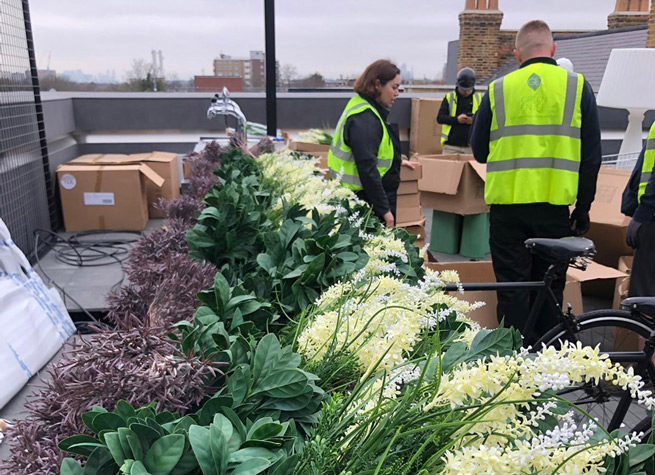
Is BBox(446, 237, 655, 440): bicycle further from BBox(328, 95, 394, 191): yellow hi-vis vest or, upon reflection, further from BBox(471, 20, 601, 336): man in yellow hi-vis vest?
BBox(328, 95, 394, 191): yellow hi-vis vest

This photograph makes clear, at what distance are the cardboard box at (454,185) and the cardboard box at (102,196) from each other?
238 centimetres

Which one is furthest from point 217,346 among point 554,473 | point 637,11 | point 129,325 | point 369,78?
point 637,11

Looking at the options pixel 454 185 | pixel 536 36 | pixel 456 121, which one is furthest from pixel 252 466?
pixel 456 121

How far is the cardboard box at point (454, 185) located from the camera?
4789 mm

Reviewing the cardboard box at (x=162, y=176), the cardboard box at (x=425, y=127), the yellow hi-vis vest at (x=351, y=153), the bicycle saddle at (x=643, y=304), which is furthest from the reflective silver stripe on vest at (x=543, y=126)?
the cardboard box at (x=425, y=127)

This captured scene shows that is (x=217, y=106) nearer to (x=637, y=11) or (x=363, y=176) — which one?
(x=363, y=176)

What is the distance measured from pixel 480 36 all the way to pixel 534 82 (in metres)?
13.9

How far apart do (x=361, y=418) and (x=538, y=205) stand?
2486mm

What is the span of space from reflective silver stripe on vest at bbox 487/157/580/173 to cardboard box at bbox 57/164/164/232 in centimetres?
276

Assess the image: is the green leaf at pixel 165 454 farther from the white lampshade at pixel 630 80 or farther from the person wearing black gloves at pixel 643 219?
the white lampshade at pixel 630 80

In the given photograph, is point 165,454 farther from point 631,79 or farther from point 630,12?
point 630,12

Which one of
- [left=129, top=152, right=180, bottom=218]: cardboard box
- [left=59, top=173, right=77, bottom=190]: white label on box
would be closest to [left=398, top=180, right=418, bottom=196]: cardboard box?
[left=129, top=152, right=180, bottom=218]: cardboard box

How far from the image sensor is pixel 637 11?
15.5 metres

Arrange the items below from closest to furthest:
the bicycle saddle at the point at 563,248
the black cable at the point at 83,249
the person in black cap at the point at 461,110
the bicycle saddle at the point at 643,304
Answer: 1. the bicycle saddle at the point at 643,304
2. the bicycle saddle at the point at 563,248
3. the black cable at the point at 83,249
4. the person in black cap at the point at 461,110
